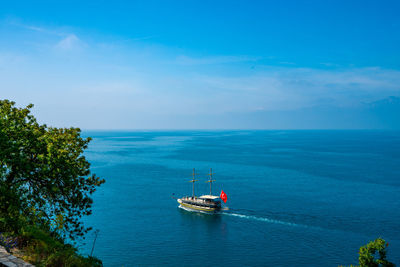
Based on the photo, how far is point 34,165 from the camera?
17.6 metres

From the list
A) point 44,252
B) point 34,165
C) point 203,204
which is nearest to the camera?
point 44,252

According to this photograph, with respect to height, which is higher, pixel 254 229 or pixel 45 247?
pixel 45 247

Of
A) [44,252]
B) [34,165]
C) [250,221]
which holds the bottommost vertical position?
[250,221]

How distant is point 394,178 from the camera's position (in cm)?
11775

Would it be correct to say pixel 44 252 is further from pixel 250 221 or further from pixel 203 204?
pixel 203 204

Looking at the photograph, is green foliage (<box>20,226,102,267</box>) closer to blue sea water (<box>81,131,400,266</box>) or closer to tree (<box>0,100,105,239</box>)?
→ tree (<box>0,100,105,239</box>)

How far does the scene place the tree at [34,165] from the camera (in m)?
16.5

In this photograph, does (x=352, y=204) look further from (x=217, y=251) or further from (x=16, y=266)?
(x=16, y=266)

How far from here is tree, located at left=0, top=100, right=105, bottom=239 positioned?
16.5 m

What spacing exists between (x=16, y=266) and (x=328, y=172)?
140 metres

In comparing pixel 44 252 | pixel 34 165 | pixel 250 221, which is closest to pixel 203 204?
pixel 250 221

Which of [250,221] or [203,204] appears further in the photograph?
[203,204]

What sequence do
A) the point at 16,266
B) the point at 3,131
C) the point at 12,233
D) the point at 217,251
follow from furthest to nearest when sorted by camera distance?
the point at 217,251, the point at 3,131, the point at 12,233, the point at 16,266

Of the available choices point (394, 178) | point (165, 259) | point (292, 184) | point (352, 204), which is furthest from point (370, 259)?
point (394, 178)
